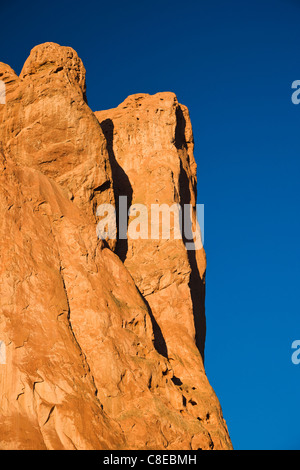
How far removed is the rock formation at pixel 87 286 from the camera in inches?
1091

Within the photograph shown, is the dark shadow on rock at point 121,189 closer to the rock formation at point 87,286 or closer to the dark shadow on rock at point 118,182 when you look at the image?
the dark shadow on rock at point 118,182

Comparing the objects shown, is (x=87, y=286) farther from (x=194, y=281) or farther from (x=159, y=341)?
(x=194, y=281)

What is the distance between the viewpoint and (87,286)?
105ft

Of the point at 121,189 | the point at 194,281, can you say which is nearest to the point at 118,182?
the point at 121,189

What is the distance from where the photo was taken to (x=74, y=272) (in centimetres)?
3206

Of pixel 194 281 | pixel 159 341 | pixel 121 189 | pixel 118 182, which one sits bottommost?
pixel 159 341

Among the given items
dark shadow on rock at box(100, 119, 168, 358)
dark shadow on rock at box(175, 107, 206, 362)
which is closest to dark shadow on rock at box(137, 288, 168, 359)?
dark shadow on rock at box(100, 119, 168, 358)

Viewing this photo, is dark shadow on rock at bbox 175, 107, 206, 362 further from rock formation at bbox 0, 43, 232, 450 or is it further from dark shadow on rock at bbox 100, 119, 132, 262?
dark shadow on rock at bbox 100, 119, 132, 262

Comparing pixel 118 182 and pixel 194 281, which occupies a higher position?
pixel 118 182

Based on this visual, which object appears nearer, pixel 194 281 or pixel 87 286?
pixel 87 286

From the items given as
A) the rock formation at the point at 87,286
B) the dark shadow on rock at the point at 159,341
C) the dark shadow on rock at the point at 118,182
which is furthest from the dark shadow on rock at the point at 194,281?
the dark shadow on rock at the point at 159,341

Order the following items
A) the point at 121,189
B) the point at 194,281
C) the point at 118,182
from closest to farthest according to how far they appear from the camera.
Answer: the point at 121,189, the point at 118,182, the point at 194,281

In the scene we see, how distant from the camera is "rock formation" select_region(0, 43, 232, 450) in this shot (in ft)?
90.9
